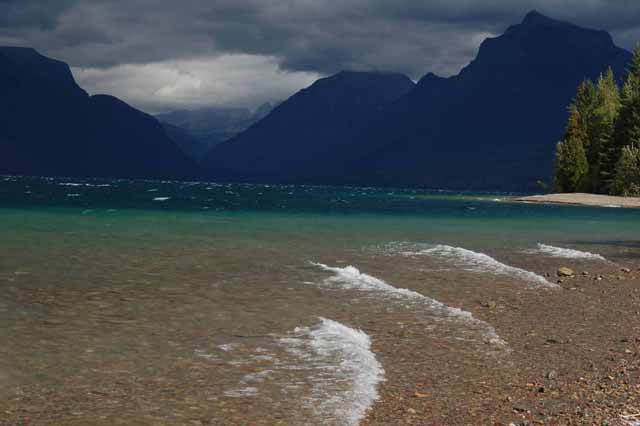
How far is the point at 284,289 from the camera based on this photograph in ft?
73.7

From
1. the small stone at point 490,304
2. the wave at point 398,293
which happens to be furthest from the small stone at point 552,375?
the small stone at point 490,304

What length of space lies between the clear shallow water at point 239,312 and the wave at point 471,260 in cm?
11

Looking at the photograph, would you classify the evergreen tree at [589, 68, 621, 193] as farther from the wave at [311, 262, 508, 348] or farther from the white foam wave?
the wave at [311, 262, 508, 348]

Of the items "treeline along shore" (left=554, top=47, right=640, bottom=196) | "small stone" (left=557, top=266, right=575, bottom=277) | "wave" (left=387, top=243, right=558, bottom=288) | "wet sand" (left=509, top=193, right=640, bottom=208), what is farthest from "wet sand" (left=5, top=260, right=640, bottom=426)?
→ "treeline along shore" (left=554, top=47, right=640, bottom=196)

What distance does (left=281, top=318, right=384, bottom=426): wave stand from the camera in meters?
10.9

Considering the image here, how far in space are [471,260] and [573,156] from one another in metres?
94.6

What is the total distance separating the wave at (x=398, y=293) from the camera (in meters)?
16.7

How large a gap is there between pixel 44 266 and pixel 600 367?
875 inches

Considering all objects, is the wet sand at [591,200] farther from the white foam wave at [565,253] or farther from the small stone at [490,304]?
the small stone at [490,304]

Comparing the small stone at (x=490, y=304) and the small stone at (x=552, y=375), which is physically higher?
the small stone at (x=552, y=375)

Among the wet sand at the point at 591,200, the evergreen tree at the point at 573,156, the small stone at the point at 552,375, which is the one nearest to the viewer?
the small stone at the point at 552,375

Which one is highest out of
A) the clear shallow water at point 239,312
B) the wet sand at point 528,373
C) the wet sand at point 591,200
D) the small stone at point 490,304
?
the wet sand at point 591,200

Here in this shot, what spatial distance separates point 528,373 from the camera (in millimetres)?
12664

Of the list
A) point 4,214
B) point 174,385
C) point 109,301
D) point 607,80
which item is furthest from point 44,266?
point 607,80
